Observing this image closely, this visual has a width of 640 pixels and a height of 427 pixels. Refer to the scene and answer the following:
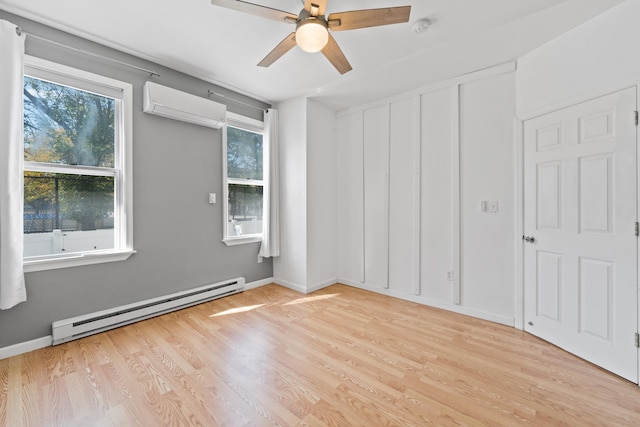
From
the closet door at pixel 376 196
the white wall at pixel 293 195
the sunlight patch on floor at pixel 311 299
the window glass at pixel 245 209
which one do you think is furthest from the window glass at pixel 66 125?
the closet door at pixel 376 196

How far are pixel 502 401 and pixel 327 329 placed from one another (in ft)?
4.82

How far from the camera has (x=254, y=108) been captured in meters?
3.91

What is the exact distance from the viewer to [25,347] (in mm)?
2213

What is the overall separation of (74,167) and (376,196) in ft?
11.1

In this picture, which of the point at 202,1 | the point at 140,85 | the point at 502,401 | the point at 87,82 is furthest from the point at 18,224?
the point at 502,401

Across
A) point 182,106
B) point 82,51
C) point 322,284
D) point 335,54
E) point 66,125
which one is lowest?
point 322,284

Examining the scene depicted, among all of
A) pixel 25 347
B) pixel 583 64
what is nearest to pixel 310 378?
pixel 25 347

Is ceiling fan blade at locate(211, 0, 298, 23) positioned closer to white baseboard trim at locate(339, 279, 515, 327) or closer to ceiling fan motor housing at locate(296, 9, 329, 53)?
ceiling fan motor housing at locate(296, 9, 329, 53)

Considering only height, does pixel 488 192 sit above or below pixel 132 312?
above

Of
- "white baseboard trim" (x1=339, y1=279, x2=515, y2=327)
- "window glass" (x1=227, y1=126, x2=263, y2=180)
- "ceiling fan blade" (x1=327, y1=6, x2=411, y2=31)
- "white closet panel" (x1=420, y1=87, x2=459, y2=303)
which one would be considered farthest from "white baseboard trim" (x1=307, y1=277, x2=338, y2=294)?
"ceiling fan blade" (x1=327, y1=6, x2=411, y2=31)

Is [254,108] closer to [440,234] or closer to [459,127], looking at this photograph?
[459,127]

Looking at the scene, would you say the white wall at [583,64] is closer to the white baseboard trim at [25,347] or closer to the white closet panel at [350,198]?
the white closet panel at [350,198]

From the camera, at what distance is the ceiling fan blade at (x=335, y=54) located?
2.03m

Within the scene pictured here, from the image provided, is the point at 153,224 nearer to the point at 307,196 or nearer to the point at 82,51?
the point at 82,51
